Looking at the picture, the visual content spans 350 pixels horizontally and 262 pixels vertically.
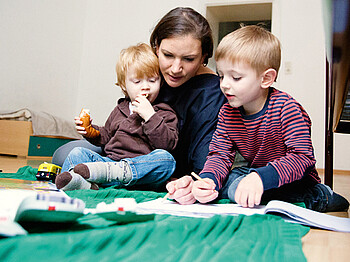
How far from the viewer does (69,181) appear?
1043 mm

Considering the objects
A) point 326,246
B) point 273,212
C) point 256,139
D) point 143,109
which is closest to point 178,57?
point 143,109

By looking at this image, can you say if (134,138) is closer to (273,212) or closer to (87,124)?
(87,124)

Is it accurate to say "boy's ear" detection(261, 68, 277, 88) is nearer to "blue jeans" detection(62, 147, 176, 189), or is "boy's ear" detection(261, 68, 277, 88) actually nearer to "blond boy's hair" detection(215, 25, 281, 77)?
"blond boy's hair" detection(215, 25, 281, 77)

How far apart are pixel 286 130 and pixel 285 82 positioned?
295cm

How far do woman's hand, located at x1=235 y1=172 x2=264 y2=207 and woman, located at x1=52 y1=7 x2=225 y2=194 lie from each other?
47cm

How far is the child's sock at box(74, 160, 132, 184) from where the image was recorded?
112 centimetres

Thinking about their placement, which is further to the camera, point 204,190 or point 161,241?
point 204,190

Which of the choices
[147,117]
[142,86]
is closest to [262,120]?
[147,117]

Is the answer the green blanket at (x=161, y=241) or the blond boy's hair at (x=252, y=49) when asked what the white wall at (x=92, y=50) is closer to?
the blond boy's hair at (x=252, y=49)

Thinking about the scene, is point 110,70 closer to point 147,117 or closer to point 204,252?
point 147,117

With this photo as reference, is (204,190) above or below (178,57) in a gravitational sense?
below

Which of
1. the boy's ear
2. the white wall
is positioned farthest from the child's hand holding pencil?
the white wall

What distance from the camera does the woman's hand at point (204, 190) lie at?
86 cm

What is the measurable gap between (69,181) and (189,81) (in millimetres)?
624
